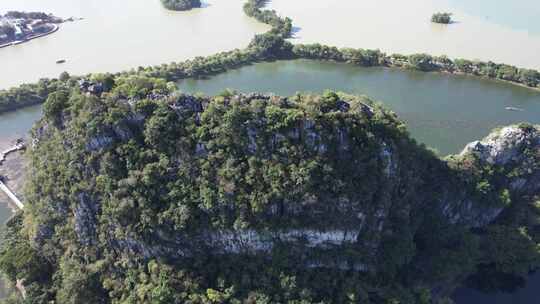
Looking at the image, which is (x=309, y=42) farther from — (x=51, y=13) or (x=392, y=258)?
(x=51, y=13)

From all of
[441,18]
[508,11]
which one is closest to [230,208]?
[441,18]

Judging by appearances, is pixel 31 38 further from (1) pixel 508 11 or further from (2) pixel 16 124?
(1) pixel 508 11

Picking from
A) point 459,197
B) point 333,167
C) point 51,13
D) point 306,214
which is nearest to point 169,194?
point 306,214

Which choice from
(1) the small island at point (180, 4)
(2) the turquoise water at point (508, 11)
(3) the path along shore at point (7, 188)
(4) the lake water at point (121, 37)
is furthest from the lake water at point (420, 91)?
(1) the small island at point (180, 4)

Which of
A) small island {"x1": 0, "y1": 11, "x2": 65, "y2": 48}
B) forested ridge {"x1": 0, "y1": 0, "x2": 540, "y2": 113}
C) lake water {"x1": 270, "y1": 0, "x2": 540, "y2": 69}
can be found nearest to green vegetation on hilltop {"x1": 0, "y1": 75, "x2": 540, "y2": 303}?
forested ridge {"x1": 0, "y1": 0, "x2": 540, "y2": 113}

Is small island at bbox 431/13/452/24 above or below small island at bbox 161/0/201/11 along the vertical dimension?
above

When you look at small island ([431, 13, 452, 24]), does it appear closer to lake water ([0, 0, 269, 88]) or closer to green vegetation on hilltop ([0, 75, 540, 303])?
lake water ([0, 0, 269, 88])
